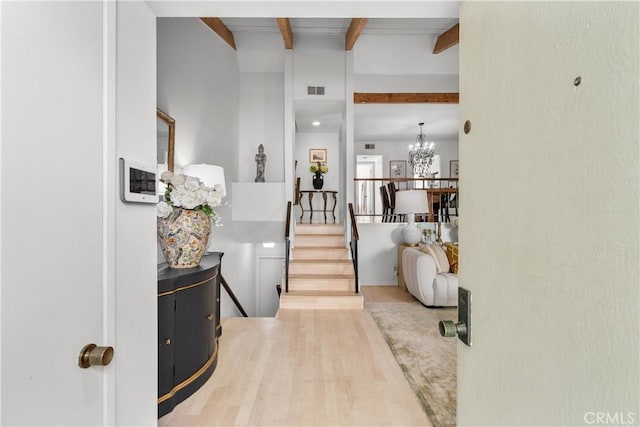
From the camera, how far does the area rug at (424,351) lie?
6.91 ft

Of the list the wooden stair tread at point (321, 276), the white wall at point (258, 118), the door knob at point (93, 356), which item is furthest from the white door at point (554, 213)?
the white wall at point (258, 118)

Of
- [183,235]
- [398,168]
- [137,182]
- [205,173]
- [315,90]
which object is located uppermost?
[315,90]

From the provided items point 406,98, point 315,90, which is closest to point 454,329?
point 315,90

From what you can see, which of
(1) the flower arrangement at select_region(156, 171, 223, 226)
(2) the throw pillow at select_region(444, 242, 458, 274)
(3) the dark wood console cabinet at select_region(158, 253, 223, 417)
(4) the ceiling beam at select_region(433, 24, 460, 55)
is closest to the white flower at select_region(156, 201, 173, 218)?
(1) the flower arrangement at select_region(156, 171, 223, 226)

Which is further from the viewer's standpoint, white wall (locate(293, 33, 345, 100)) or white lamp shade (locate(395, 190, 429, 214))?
white wall (locate(293, 33, 345, 100))

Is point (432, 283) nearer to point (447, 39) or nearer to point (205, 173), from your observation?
point (205, 173)

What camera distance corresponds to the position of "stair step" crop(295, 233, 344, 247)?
5.58 m

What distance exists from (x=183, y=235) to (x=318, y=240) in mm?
3609

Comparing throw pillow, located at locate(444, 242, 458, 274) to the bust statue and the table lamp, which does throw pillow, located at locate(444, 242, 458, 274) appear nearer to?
the table lamp

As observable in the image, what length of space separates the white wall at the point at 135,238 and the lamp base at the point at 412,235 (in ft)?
15.9

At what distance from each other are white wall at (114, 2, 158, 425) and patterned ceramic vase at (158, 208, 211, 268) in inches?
37.9

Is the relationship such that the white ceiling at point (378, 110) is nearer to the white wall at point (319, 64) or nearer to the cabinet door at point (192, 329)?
the white wall at point (319, 64)

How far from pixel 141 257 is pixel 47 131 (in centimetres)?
53

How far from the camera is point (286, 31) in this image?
4.81 meters
